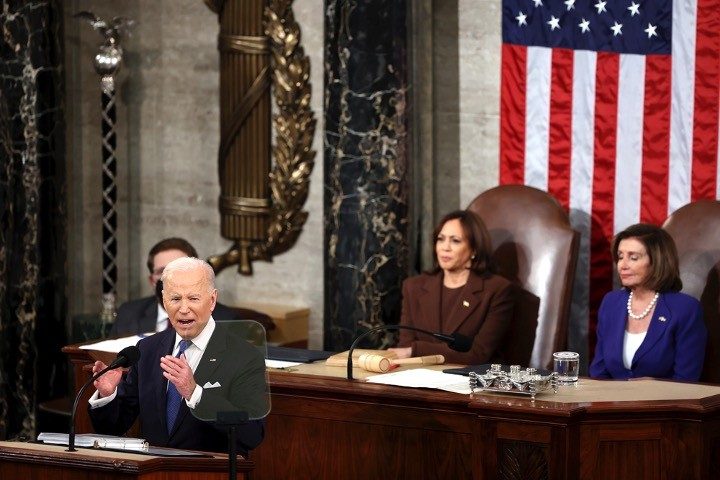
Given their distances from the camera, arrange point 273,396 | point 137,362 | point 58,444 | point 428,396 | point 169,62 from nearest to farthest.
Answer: point 58,444 → point 137,362 → point 428,396 → point 273,396 → point 169,62

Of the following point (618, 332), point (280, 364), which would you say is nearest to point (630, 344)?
point (618, 332)

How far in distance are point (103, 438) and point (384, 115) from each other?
411 cm

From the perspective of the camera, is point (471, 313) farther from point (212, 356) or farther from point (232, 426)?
point (232, 426)

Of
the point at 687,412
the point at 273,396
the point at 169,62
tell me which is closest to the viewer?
the point at 687,412

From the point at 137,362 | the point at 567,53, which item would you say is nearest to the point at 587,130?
the point at 567,53

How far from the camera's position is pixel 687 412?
18.7 ft

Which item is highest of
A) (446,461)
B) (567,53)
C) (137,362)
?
(567,53)

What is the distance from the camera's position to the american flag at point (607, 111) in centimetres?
820

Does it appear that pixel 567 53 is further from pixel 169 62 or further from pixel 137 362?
pixel 137 362

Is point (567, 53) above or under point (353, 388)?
above

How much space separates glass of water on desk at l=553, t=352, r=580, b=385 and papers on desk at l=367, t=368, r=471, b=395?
397mm

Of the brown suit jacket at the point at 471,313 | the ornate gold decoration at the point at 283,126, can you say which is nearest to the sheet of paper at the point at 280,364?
the brown suit jacket at the point at 471,313

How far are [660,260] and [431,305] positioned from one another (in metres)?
1.26

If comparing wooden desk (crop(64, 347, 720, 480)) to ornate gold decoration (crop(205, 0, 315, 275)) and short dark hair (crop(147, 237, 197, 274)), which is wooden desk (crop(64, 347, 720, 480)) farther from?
ornate gold decoration (crop(205, 0, 315, 275))
